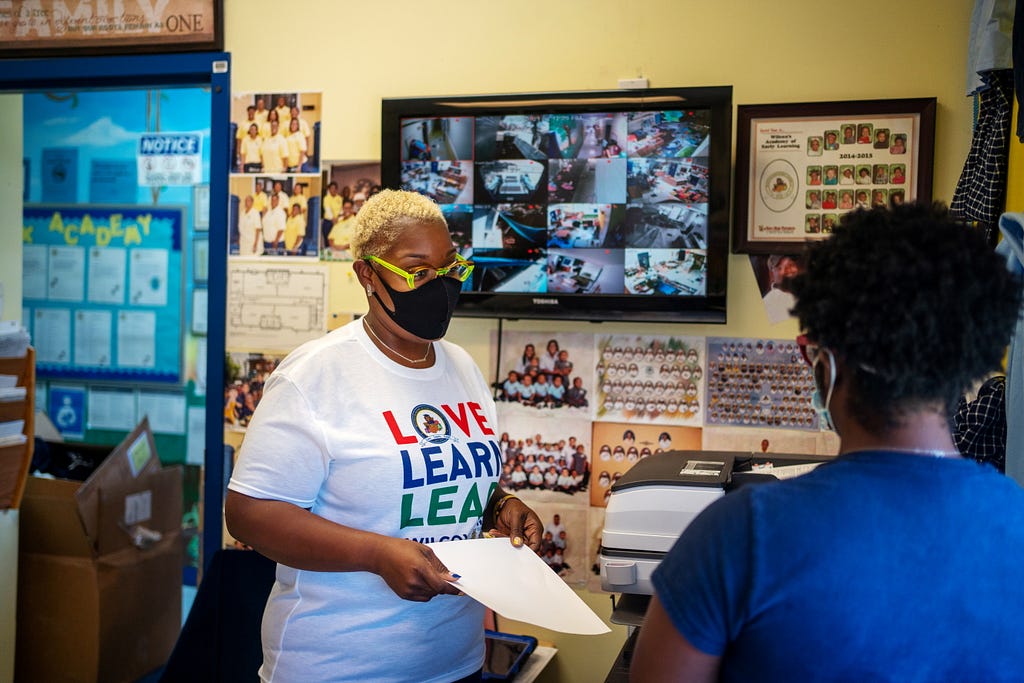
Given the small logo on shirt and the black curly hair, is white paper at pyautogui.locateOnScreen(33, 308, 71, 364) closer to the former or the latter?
the small logo on shirt

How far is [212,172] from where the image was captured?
289 centimetres

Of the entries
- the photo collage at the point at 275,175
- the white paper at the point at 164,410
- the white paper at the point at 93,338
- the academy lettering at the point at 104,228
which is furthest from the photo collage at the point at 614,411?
the white paper at the point at 93,338

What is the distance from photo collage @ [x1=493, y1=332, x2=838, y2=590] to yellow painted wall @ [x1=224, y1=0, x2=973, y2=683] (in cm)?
6

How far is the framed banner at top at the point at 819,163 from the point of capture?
7.61 feet

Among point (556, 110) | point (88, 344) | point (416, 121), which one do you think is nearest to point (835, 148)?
point (556, 110)

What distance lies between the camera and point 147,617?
3436 millimetres

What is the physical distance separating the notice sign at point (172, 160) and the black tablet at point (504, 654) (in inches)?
75.5

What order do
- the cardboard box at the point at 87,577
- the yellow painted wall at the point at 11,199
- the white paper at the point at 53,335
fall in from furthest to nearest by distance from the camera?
the white paper at the point at 53,335
the yellow painted wall at the point at 11,199
the cardboard box at the point at 87,577

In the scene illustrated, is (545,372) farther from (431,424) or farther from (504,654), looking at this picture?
(431,424)

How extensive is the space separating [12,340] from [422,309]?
182 cm

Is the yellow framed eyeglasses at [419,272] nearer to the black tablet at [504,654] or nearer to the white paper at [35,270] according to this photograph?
the black tablet at [504,654]

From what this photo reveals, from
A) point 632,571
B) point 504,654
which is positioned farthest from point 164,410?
point 632,571

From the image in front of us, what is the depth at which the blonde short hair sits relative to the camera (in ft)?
5.87

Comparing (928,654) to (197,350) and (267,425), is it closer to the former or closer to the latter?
(267,425)
